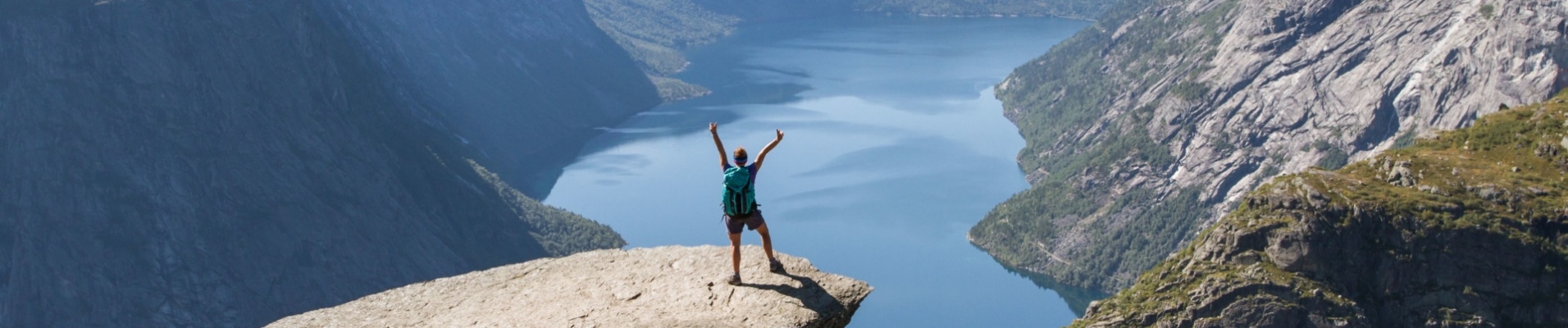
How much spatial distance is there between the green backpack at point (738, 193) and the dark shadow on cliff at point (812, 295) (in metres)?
1.92

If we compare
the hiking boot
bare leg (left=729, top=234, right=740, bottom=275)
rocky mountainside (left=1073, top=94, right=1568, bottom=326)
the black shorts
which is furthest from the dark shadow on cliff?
rocky mountainside (left=1073, top=94, right=1568, bottom=326)

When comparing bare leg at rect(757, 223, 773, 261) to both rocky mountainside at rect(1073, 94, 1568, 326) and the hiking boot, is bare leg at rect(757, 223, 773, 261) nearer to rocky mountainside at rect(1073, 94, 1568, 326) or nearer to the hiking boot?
the hiking boot

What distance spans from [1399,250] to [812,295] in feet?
270

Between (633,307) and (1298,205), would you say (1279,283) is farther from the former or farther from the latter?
(633,307)

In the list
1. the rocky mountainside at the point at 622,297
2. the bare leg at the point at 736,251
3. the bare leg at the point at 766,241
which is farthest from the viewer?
the bare leg at the point at 736,251

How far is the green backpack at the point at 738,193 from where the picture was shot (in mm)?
42000

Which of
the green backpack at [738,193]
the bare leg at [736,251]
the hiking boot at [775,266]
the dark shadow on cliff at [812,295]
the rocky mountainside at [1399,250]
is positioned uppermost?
the green backpack at [738,193]

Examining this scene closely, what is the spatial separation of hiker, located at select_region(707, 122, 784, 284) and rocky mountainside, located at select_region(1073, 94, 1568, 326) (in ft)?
251

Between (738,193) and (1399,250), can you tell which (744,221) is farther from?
(1399,250)

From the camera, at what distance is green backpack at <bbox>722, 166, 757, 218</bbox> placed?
4200cm

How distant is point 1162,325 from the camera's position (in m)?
118

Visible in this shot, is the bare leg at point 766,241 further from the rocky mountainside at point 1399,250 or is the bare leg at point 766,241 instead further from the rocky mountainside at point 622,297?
the rocky mountainside at point 1399,250

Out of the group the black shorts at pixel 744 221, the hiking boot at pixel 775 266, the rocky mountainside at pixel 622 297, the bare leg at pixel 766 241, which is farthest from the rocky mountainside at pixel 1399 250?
the black shorts at pixel 744 221

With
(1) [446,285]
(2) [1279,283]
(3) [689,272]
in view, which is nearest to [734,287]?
(3) [689,272]
